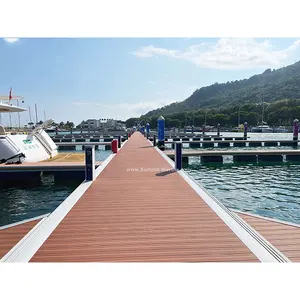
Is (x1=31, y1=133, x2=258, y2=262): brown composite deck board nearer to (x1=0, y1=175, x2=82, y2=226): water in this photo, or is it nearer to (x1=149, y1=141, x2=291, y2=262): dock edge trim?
(x1=149, y1=141, x2=291, y2=262): dock edge trim

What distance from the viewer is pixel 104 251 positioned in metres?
3.30

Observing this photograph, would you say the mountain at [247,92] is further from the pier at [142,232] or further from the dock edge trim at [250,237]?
the dock edge trim at [250,237]

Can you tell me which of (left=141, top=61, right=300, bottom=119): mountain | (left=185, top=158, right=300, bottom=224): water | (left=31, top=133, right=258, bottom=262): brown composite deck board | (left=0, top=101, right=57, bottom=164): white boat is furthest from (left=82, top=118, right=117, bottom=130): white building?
A: (left=31, top=133, right=258, bottom=262): brown composite deck board

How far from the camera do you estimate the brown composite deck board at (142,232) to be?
10.5 feet

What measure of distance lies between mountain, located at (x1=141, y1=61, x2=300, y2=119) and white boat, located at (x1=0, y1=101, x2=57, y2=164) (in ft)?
347

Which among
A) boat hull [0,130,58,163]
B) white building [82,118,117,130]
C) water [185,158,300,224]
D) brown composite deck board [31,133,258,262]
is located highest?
white building [82,118,117,130]

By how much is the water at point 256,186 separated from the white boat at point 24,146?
980 centimetres

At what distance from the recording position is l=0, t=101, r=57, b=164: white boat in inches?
551

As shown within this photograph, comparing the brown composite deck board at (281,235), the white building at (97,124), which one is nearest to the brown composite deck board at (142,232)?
the brown composite deck board at (281,235)

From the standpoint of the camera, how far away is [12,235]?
4.39m

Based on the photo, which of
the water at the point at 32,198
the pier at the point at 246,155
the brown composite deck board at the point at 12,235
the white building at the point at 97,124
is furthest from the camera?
the white building at the point at 97,124

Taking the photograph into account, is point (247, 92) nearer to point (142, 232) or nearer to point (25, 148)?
point (25, 148)

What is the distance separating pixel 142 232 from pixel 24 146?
13.6 meters

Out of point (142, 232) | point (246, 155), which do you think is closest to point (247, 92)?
point (246, 155)
